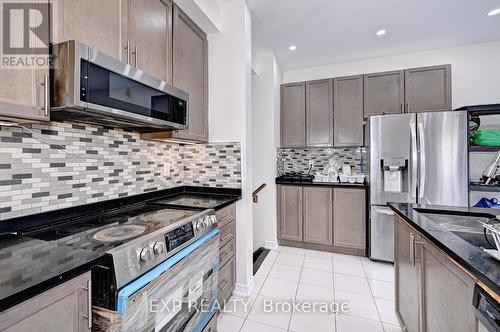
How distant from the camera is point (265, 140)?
10.7ft

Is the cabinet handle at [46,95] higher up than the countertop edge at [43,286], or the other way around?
the cabinet handle at [46,95]

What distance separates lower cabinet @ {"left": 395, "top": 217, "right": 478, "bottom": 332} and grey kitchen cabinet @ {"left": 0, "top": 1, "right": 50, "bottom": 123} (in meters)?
1.79

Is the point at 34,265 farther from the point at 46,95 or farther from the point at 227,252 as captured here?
the point at 227,252

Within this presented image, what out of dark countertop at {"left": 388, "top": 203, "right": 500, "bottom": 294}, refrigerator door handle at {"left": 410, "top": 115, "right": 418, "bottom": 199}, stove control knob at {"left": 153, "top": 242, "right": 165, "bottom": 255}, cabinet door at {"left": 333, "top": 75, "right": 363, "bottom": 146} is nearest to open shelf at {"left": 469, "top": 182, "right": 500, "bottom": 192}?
refrigerator door handle at {"left": 410, "top": 115, "right": 418, "bottom": 199}

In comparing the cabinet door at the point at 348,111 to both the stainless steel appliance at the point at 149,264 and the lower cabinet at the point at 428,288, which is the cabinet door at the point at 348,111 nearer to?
the lower cabinet at the point at 428,288

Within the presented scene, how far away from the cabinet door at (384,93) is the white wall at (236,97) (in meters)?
1.98

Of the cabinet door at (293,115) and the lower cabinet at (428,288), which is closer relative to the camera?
the lower cabinet at (428,288)

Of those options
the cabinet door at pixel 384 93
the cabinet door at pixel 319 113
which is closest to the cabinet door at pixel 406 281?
the cabinet door at pixel 319 113

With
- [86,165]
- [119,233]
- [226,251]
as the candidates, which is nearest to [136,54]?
[86,165]

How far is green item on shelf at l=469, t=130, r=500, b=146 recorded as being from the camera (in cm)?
259

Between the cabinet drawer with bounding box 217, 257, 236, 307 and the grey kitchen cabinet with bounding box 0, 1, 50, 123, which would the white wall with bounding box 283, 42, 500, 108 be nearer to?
the cabinet drawer with bounding box 217, 257, 236, 307

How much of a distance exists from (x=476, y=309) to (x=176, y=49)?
88.1 inches

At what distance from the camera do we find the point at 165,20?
1.68 meters

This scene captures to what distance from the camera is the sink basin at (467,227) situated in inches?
41.8
